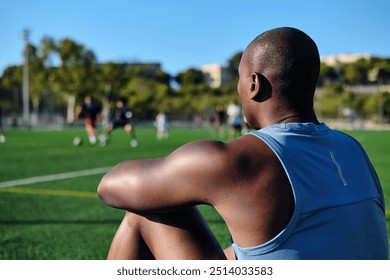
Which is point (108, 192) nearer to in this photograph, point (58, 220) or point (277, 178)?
point (277, 178)

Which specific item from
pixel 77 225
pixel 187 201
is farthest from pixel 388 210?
pixel 187 201

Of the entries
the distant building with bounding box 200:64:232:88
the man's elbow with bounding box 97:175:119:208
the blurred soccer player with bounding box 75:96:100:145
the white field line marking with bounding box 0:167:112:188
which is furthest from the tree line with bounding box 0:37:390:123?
the man's elbow with bounding box 97:175:119:208

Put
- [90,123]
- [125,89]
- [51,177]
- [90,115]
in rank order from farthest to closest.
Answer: [125,89]
[90,115]
[90,123]
[51,177]

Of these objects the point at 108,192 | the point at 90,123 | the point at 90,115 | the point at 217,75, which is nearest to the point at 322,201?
the point at 108,192

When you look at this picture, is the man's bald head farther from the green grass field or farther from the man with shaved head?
the green grass field

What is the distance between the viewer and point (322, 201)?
1.42 meters

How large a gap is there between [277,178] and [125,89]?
7183 cm

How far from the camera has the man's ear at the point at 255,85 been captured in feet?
5.19

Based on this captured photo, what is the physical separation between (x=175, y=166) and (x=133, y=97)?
229 ft

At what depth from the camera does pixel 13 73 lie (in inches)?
2739

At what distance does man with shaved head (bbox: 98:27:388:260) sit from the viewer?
139 cm

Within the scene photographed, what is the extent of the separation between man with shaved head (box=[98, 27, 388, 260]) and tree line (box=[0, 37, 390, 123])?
184 ft

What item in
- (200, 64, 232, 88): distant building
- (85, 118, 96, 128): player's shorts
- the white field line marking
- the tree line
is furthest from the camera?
(200, 64, 232, 88): distant building

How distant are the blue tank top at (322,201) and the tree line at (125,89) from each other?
185 ft
